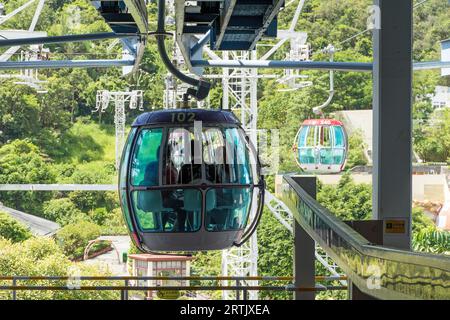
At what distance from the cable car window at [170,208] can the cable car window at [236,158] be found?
0.32m

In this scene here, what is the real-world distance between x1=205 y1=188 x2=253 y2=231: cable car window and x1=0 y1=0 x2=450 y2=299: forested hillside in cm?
3074

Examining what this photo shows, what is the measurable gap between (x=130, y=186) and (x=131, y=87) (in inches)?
1666

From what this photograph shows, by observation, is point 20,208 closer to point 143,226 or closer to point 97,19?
point 97,19

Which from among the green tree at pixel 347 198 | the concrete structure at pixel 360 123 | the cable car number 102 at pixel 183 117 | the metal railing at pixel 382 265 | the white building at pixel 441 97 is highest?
the white building at pixel 441 97

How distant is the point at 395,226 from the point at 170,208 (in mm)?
2826

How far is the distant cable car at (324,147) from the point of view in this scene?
26203 millimetres

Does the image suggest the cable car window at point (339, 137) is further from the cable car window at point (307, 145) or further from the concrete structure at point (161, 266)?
the concrete structure at point (161, 266)

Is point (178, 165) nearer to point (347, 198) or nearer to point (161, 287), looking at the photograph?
point (161, 287)

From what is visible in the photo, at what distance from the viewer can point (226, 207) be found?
839 cm

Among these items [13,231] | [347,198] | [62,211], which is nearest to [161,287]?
[347,198]

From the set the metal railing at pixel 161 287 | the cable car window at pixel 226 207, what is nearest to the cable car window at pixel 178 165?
the cable car window at pixel 226 207

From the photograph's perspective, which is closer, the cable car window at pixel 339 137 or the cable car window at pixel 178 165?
the cable car window at pixel 178 165

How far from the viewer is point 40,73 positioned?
173 ft
